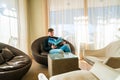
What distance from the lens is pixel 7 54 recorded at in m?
3.43

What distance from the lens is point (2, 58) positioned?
3266 mm

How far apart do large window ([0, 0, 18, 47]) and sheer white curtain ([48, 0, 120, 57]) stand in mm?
1168

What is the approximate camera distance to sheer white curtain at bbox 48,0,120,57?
4.84m

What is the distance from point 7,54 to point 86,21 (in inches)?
108

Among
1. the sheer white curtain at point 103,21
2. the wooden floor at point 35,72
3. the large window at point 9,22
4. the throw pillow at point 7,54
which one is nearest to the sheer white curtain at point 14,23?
the large window at point 9,22

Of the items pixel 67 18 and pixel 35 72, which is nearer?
pixel 35 72

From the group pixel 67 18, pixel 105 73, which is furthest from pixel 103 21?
pixel 105 73

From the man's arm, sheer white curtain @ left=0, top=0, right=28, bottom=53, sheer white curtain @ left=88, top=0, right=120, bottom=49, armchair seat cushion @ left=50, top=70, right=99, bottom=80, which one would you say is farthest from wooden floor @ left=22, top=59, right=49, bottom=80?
sheer white curtain @ left=88, top=0, right=120, bottom=49

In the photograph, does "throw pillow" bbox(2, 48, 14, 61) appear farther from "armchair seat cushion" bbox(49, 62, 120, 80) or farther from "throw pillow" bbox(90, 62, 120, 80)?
"throw pillow" bbox(90, 62, 120, 80)

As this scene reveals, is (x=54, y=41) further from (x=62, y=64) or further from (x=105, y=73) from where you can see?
(x=105, y=73)

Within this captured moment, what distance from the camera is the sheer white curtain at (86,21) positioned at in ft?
15.9

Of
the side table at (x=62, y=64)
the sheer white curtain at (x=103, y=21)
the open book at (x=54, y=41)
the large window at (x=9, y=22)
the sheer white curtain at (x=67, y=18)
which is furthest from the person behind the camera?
the sheer white curtain at (x=67, y=18)

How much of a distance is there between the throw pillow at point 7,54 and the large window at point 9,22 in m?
0.66

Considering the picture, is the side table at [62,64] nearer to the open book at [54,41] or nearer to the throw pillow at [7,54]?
the throw pillow at [7,54]
